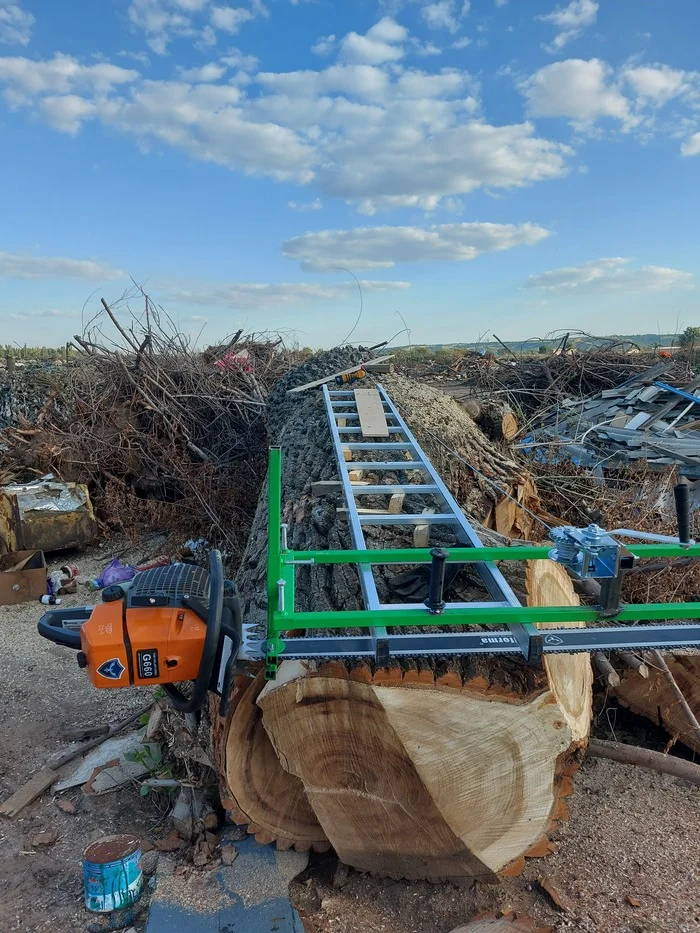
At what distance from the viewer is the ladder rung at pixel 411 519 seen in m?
3.04

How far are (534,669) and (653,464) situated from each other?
6389mm

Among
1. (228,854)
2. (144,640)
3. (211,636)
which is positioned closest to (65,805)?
(228,854)

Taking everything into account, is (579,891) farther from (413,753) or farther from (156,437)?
(156,437)

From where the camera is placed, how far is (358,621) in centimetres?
192

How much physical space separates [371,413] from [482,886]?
343 centimetres

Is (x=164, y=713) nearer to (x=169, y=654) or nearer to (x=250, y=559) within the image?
(x=250, y=559)

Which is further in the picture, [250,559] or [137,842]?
[250,559]

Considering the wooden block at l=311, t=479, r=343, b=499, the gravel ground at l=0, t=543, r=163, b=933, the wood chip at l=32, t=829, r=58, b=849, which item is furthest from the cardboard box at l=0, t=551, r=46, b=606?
the wooden block at l=311, t=479, r=343, b=499

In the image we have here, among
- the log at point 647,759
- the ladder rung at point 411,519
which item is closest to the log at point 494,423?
the ladder rung at point 411,519

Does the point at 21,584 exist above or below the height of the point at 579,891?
above

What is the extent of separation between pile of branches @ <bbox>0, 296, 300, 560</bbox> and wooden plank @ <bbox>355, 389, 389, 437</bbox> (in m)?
2.46

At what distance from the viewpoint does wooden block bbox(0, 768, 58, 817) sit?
3.00 metres

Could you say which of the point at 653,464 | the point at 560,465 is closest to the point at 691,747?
the point at 560,465

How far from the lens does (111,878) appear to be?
7.54 ft
